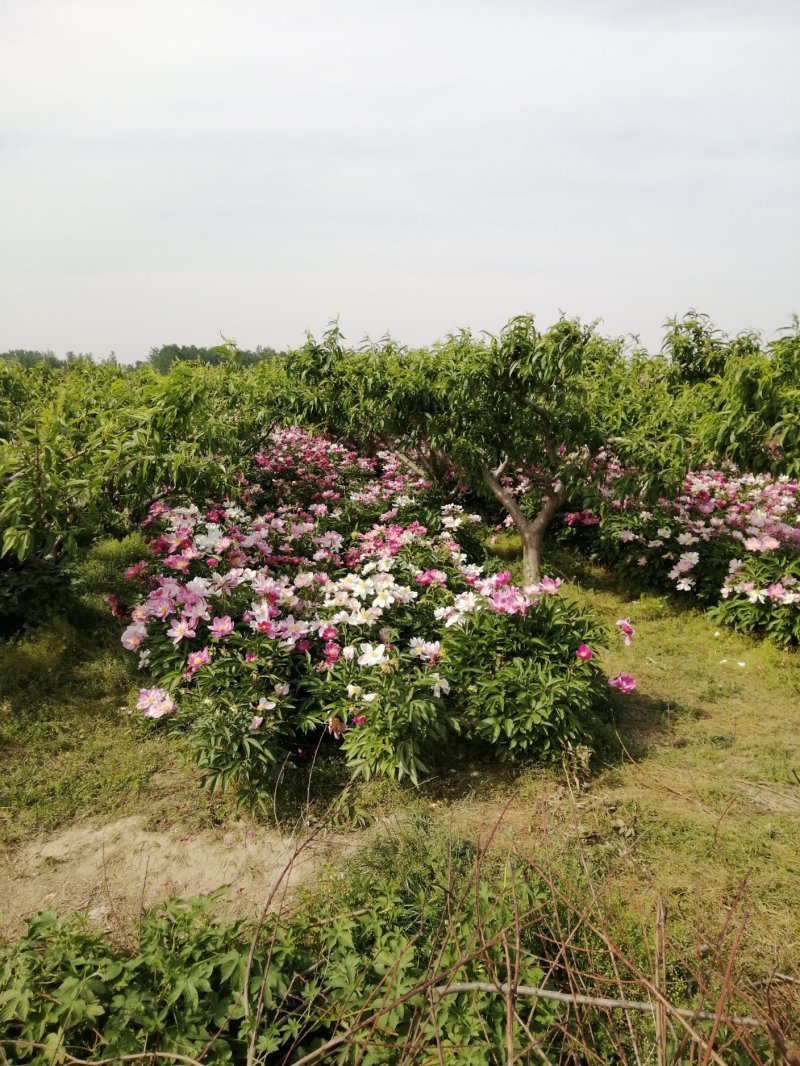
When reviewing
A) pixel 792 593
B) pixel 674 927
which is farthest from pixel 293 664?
pixel 792 593

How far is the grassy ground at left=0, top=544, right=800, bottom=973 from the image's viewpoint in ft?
9.36

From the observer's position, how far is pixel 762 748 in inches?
155

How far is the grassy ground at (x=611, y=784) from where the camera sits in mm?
2854

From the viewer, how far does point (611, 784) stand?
3.58 m

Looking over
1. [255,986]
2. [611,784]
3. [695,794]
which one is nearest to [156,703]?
[255,986]

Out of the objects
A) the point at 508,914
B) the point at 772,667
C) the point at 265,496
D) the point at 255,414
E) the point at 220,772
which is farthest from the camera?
the point at 255,414

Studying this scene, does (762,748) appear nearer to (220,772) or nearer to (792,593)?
(792,593)

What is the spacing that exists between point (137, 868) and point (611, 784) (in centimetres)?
238

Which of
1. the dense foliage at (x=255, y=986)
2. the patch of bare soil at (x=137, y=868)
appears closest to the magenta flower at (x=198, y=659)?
the patch of bare soil at (x=137, y=868)

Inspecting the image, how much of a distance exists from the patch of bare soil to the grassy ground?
132 mm

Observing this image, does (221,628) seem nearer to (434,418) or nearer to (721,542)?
(434,418)

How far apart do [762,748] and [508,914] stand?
248cm

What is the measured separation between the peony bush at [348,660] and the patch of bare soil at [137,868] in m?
0.31

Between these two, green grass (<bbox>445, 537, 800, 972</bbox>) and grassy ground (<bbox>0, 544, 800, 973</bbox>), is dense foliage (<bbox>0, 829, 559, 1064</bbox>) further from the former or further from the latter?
grassy ground (<bbox>0, 544, 800, 973</bbox>)
